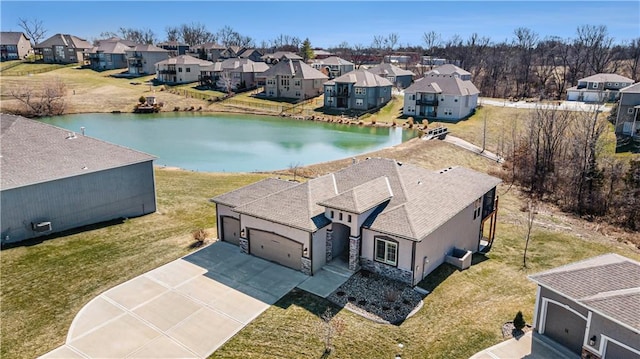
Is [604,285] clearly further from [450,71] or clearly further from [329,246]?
[450,71]

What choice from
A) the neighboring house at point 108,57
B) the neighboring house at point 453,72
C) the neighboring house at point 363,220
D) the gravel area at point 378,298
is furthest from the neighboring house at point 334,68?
the gravel area at point 378,298

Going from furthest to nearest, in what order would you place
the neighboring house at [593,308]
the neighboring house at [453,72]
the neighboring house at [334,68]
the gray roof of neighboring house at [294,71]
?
the neighboring house at [334,68]
the neighboring house at [453,72]
the gray roof of neighboring house at [294,71]
the neighboring house at [593,308]

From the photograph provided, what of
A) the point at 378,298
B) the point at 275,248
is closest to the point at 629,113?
the point at 378,298

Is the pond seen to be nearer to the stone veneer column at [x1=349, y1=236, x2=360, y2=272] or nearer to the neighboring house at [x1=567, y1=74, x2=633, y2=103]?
the stone veneer column at [x1=349, y1=236, x2=360, y2=272]

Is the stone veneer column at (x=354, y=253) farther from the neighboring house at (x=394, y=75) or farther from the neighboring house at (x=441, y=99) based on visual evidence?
the neighboring house at (x=394, y=75)

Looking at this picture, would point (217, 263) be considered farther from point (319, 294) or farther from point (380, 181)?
point (380, 181)

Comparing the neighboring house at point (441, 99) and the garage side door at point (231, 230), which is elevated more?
the neighboring house at point (441, 99)

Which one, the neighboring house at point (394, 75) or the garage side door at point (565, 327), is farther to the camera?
the neighboring house at point (394, 75)

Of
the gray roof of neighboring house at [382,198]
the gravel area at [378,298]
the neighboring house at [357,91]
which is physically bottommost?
the gravel area at [378,298]

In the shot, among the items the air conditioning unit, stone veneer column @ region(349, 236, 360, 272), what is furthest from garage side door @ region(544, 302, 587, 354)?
the air conditioning unit

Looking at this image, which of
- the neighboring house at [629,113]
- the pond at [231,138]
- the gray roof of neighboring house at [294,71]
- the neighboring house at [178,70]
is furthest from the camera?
the neighboring house at [178,70]
